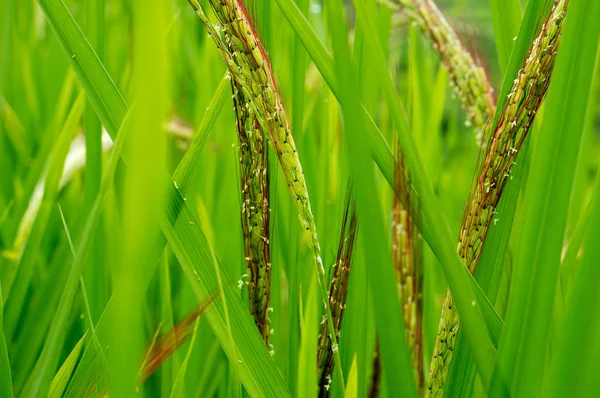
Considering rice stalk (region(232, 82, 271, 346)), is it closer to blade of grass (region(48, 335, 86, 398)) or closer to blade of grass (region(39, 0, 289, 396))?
blade of grass (region(39, 0, 289, 396))

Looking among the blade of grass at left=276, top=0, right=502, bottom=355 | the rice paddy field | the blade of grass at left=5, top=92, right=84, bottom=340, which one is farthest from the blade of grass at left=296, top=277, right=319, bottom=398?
the blade of grass at left=5, top=92, right=84, bottom=340

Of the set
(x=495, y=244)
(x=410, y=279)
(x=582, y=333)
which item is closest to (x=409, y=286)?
(x=410, y=279)

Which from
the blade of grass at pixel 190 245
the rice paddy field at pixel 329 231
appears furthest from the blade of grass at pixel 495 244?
the blade of grass at pixel 190 245

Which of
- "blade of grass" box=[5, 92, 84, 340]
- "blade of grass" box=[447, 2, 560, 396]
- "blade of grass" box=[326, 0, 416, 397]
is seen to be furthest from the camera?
"blade of grass" box=[5, 92, 84, 340]

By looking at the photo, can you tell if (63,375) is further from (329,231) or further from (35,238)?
(329,231)

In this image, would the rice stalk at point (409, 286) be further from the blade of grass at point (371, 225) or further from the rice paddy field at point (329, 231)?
the blade of grass at point (371, 225)

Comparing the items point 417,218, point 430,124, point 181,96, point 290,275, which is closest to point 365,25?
point 417,218
